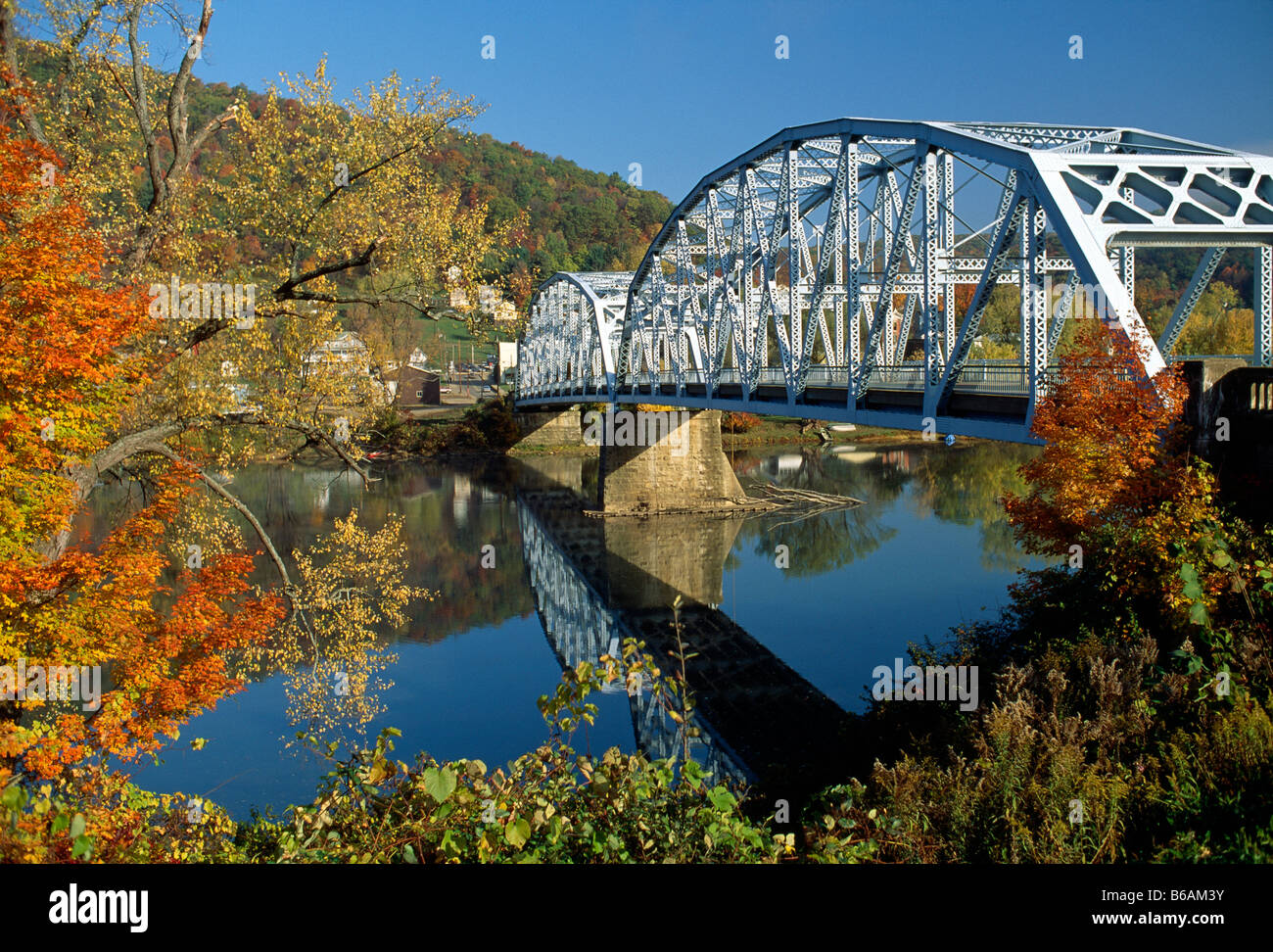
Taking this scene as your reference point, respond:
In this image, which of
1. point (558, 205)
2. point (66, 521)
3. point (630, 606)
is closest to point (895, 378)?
point (630, 606)

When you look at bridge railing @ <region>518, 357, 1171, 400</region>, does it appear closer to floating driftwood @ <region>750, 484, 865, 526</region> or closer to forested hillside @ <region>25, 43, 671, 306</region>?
floating driftwood @ <region>750, 484, 865, 526</region>

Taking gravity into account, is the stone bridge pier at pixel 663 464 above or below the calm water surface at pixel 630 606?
above

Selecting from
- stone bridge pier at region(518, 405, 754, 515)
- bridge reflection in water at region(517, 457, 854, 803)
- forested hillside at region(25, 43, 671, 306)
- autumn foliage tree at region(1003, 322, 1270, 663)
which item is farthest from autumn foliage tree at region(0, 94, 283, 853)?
forested hillside at region(25, 43, 671, 306)

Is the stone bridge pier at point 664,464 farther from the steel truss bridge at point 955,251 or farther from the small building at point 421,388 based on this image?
the small building at point 421,388

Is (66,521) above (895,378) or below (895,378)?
below

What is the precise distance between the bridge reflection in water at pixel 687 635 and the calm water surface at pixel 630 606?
90 millimetres

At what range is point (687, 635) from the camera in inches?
980

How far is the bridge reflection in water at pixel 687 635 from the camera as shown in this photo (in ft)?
52.4

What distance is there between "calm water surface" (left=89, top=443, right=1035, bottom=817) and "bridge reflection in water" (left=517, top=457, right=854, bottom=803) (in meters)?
0.09

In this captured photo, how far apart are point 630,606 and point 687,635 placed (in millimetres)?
4405

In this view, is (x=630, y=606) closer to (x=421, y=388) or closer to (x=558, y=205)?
(x=421, y=388)

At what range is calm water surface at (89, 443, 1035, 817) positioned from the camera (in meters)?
17.1

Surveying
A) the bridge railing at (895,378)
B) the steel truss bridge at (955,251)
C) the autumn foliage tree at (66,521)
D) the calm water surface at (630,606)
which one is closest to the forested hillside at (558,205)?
the calm water surface at (630,606)
